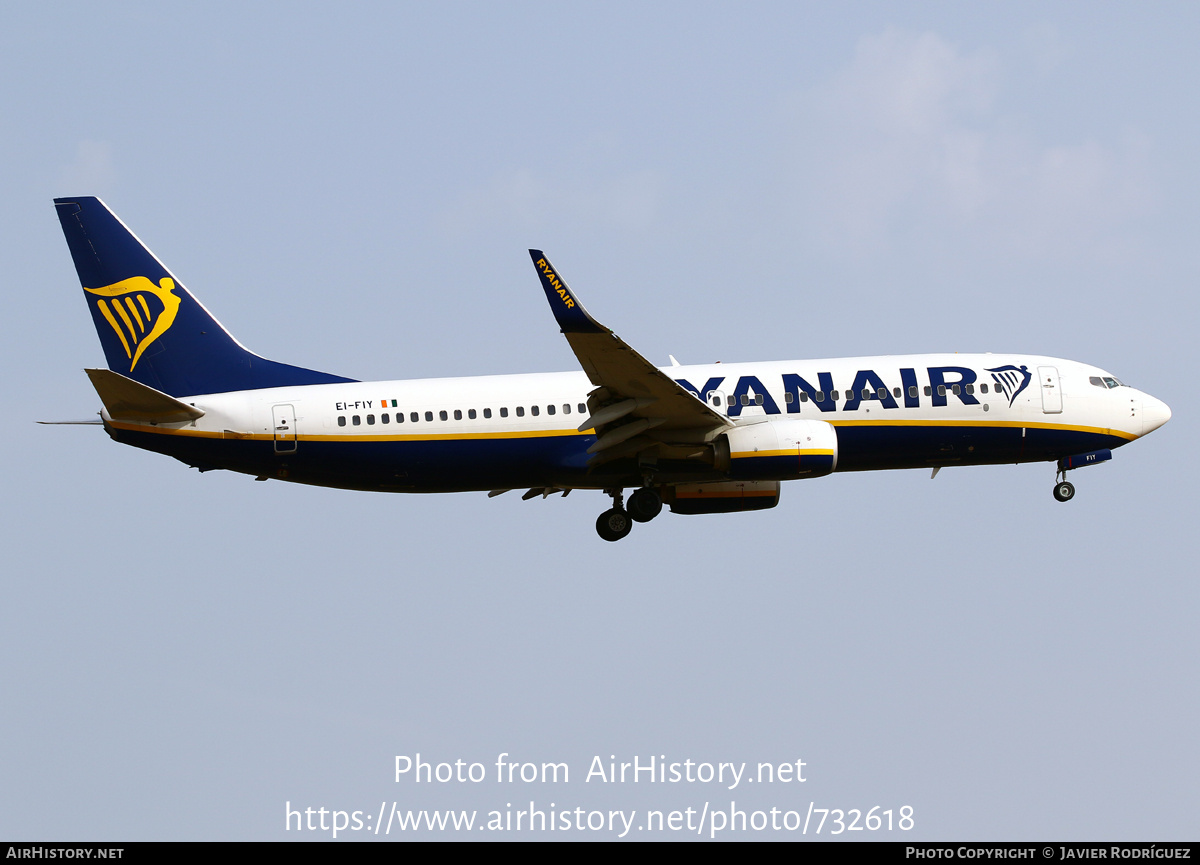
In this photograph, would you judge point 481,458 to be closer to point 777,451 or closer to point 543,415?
point 543,415

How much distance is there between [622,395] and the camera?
40.4 m

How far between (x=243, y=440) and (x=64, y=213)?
8.50 meters

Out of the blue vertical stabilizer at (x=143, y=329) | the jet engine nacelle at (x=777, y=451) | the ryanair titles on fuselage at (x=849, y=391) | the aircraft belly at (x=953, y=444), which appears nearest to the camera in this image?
the jet engine nacelle at (x=777, y=451)

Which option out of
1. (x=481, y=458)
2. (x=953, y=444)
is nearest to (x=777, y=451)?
(x=953, y=444)

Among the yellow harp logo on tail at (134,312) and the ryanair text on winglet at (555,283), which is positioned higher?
the yellow harp logo on tail at (134,312)

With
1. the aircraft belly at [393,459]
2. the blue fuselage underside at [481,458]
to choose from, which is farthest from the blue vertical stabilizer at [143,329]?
the blue fuselage underside at [481,458]

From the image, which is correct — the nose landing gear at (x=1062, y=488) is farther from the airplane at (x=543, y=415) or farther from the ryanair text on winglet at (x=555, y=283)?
the ryanair text on winglet at (x=555, y=283)

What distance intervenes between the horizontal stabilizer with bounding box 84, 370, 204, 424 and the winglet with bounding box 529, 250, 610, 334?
1085 centimetres

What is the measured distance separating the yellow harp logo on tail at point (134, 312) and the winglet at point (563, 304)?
40.9ft

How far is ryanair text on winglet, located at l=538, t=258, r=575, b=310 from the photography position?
36.6 metres

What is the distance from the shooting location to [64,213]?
4269 cm

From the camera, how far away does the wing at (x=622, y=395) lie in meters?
37.1

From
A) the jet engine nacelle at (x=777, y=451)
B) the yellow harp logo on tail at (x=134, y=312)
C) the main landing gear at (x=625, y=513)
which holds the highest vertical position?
the yellow harp logo on tail at (x=134, y=312)

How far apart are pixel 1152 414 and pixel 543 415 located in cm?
1900
